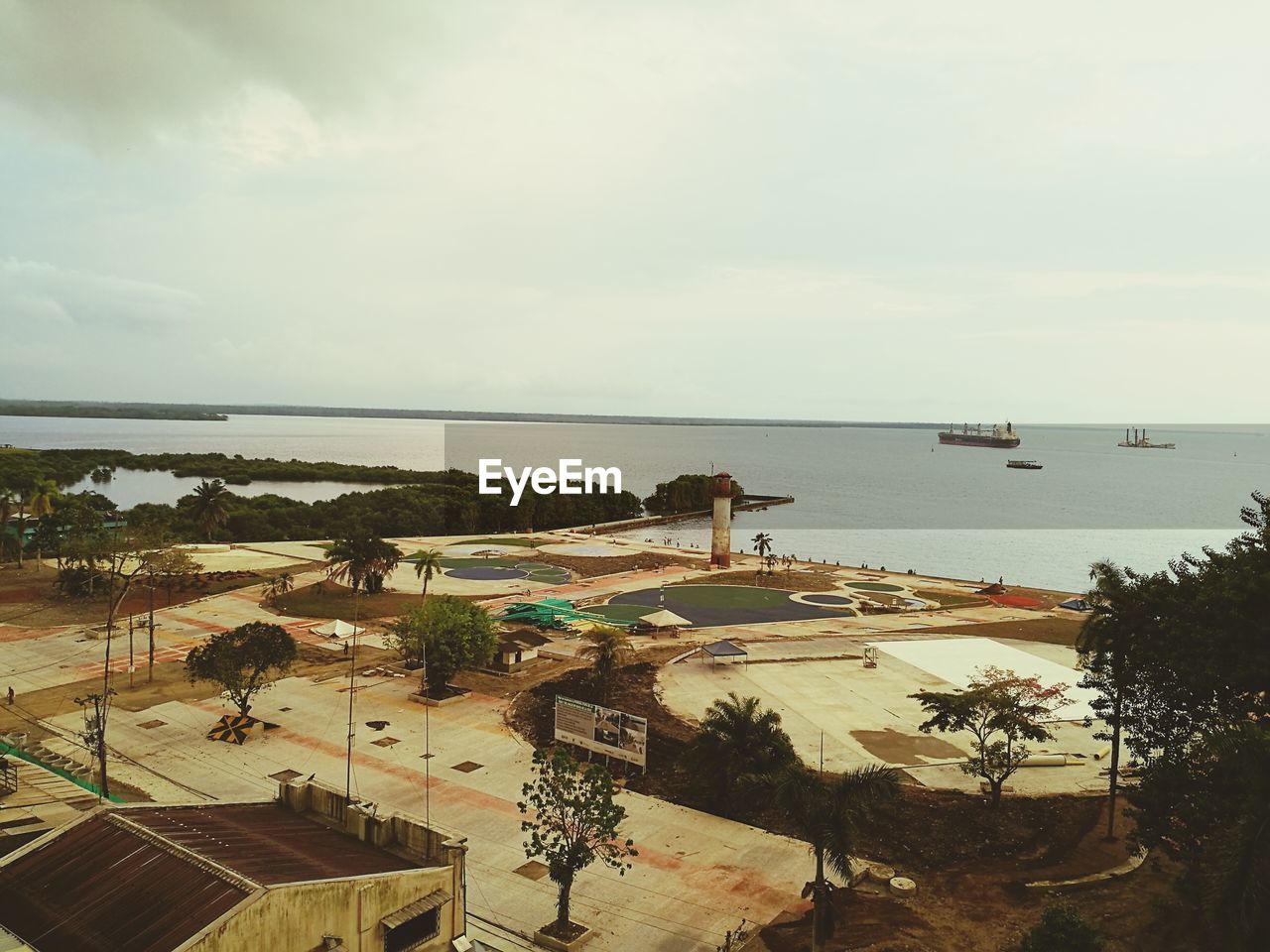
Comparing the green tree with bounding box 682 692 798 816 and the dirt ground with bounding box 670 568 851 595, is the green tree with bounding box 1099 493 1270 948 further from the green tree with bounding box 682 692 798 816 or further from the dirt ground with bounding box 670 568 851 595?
the dirt ground with bounding box 670 568 851 595

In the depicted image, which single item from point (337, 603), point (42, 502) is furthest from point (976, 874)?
point (42, 502)

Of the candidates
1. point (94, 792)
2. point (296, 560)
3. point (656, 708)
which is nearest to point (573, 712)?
point (656, 708)

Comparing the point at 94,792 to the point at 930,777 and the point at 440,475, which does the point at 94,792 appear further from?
the point at 440,475

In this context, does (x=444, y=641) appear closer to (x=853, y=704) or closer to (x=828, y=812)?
(x=853, y=704)

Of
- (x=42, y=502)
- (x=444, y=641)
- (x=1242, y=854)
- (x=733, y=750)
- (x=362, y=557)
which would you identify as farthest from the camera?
(x=42, y=502)

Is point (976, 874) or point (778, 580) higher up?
point (976, 874)

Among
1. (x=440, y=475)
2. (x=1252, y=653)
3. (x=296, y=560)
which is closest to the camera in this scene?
(x=1252, y=653)
